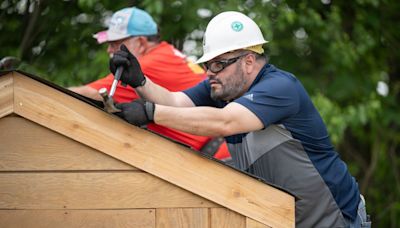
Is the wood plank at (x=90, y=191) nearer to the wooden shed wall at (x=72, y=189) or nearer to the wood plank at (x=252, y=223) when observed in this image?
the wooden shed wall at (x=72, y=189)

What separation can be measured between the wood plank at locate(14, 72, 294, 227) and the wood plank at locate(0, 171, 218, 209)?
0.18 ft

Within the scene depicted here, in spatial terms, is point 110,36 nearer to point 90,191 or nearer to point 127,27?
point 127,27

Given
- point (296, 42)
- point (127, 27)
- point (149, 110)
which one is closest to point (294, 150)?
point (149, 110)

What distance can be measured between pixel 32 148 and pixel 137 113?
0.47 meters

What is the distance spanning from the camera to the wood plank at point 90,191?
3.34 metres

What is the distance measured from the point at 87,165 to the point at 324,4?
567 centimetres

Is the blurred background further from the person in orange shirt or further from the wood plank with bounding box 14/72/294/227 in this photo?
the wood plank with bounding box 14/72/294/227

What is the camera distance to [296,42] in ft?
29.3

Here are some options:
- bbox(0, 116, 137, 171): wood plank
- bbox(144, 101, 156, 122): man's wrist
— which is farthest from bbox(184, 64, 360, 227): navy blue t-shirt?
bbox(0, 116, 137, 171): wood plank

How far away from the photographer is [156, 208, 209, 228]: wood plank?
11.1ft

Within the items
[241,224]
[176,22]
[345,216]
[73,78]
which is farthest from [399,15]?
[241,224]

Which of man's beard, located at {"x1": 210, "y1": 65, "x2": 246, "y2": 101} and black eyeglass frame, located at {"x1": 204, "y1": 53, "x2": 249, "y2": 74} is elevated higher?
black eyeglass frame, located at {"x1": 204, "y1": 53, "x2": 249, "y2": 74}

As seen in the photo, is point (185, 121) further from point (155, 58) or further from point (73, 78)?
point (73, 78)

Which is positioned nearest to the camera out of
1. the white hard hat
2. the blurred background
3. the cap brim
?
the white hard hat
